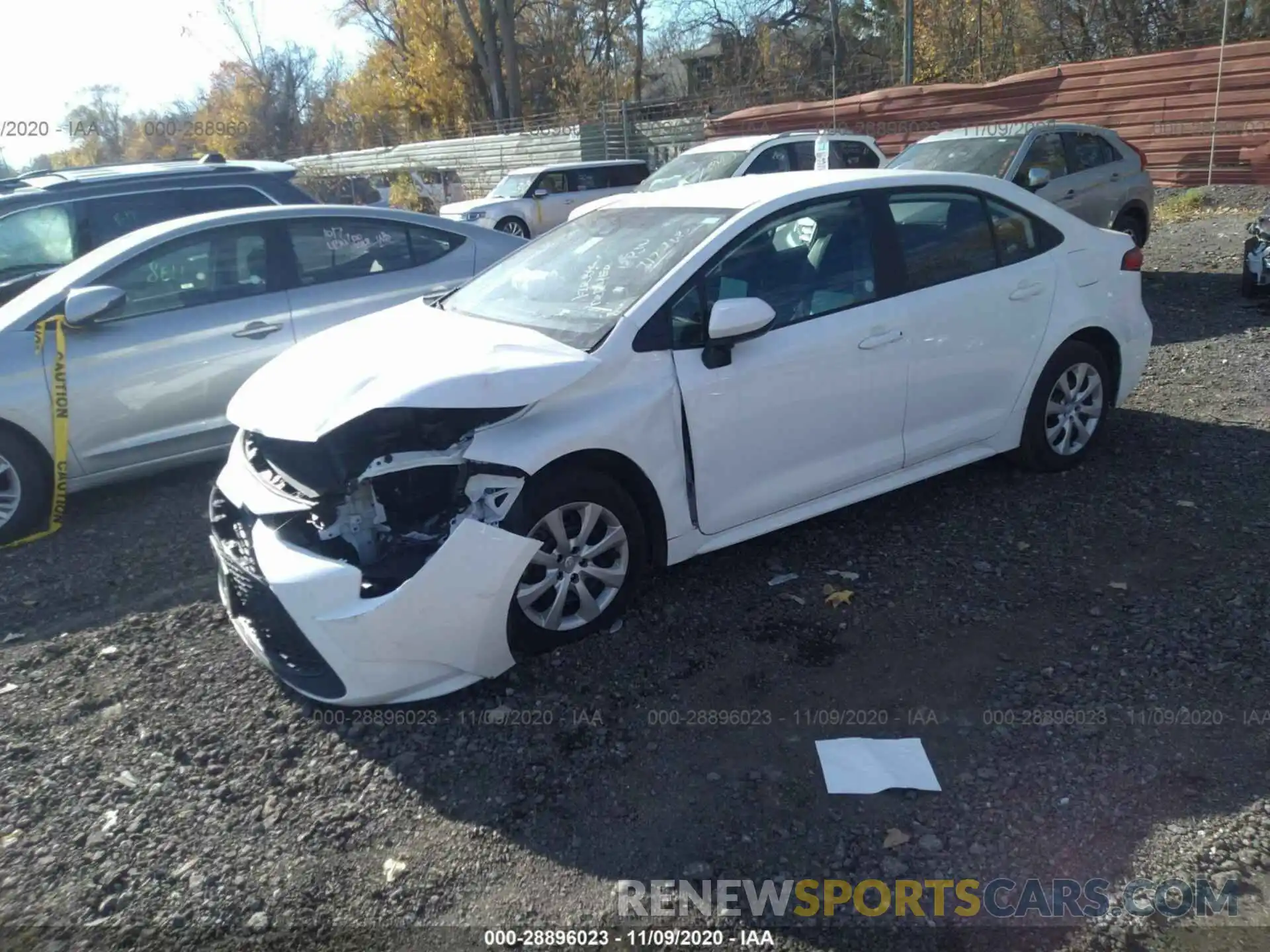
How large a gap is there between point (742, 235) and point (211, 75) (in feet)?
181

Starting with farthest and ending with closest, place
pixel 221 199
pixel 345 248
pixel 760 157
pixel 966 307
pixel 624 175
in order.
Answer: pixel 624 175
pixel 760 157
pixel 221 199
pixel 345 248
pixel 966 307

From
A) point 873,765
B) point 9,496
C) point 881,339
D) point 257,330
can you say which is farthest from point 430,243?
point 873,765

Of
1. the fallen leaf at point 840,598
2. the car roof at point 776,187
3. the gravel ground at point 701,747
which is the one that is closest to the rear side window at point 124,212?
the gravel ground at point 701,747

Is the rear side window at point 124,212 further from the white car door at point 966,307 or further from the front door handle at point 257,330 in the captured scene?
the white car door at point 966,307

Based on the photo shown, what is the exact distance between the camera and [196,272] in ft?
20.4

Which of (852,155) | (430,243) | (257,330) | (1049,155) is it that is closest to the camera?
(257,330)

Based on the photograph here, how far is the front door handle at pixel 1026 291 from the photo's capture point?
16.9ft

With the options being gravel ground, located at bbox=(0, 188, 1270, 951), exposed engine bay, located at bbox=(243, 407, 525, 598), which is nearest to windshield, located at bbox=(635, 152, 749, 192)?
gravel ground, located at bbox=(0, 188, 1270, 951)

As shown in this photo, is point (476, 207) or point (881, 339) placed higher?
point (476, 207)

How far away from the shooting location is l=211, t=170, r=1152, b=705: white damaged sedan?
11.9 ft

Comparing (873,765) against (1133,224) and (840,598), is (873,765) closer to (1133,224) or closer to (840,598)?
(840,598)

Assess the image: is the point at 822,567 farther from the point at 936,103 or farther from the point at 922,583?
the point at 936,103

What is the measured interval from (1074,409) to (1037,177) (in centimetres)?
491

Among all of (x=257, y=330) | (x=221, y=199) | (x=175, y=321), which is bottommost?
(x=257, y=330)
